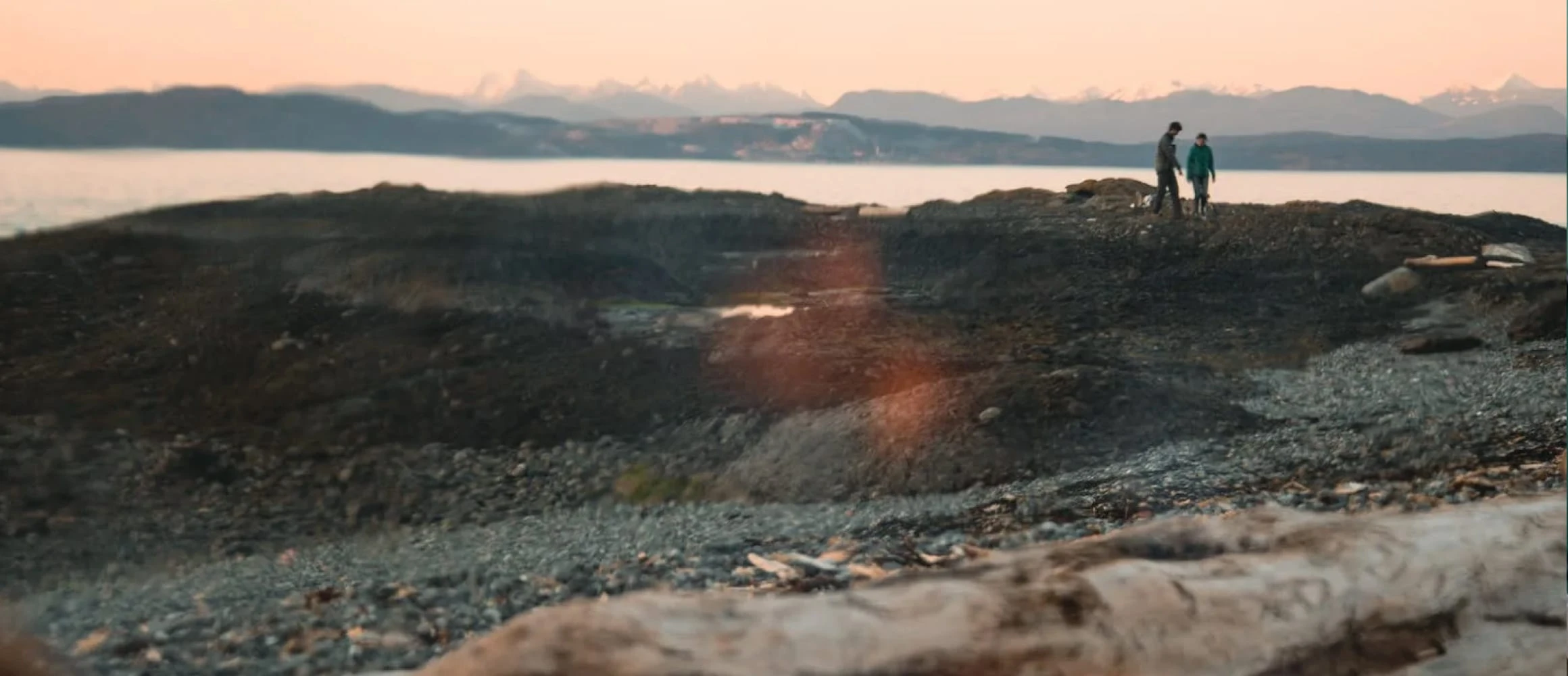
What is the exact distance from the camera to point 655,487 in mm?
6016

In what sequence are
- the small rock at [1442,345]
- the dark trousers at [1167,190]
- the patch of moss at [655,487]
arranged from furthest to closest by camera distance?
1. the dark trousers at [1167,190]
2. the small rock at [1442,345]
3. the patch of moss at [655,487]

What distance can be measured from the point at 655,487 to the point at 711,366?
→ 4.96 feet

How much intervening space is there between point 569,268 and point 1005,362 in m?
3.35

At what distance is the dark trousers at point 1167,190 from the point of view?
882 cm

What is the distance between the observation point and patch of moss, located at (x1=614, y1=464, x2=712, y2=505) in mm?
5855

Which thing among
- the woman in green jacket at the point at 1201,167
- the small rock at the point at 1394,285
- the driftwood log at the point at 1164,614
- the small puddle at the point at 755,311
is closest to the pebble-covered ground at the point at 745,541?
the driftwood log at the point at 1164,614

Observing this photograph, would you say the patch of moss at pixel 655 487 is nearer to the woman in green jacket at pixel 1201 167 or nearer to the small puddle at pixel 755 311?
the small puddle at pixel 755 311

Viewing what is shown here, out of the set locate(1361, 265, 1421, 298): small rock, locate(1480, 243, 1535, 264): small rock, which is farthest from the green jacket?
locate(1480, 243, 1535, 264): small rock

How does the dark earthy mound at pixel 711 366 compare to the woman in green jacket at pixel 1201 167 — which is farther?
the woman in green jacket at pixel 1201 167

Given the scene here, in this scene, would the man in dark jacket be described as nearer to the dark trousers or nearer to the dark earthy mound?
the dark trousers

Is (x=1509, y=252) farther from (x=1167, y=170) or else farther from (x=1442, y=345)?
(x=1167, y=170)

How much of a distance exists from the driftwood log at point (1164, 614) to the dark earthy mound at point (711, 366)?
1758 mm

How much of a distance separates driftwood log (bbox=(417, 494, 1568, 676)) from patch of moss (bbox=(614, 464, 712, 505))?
3617 mm

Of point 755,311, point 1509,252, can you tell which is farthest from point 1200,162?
point 755,311
